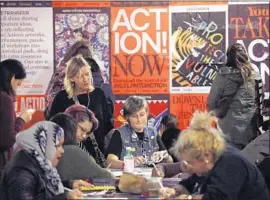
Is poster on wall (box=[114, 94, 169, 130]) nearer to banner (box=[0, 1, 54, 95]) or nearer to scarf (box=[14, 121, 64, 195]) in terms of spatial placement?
banner (box=[0, 1, 54, 95])

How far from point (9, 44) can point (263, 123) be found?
108 inches

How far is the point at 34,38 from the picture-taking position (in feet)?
24.1

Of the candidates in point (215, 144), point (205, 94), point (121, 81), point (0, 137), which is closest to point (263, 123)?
point (205, 94)

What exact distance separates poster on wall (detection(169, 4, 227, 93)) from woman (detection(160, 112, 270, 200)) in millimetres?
3757

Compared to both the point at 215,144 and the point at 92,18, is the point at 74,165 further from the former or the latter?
the point at 92,18

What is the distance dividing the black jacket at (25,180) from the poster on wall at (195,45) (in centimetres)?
389

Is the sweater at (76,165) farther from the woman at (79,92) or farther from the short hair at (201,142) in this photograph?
the woman at (79,92)

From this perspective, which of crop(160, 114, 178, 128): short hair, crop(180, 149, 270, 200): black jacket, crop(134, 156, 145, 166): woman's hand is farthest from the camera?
crop(160, 114, 178, 128): short hair

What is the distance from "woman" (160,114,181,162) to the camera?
240 inches

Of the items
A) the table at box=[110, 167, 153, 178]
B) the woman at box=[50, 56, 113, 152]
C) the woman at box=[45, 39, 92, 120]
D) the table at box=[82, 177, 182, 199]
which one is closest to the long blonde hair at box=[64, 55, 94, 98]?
the woman at box=[50, 56, 113, 152]

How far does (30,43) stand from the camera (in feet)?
24.1

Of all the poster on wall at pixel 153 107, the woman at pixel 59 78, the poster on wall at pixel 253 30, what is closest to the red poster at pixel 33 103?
the poster on wall at pixel 153 107

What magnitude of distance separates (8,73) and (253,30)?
3.06 metres

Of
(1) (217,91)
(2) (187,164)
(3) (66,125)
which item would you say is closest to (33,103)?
(1) (217,91)
